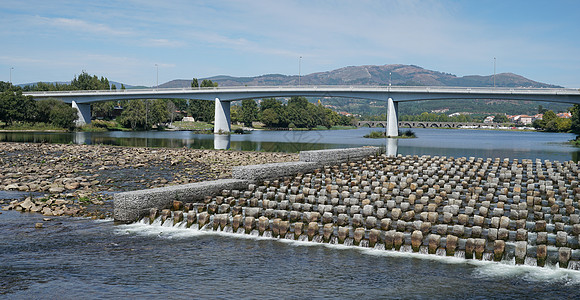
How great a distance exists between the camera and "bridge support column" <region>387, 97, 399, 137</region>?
95.2 m

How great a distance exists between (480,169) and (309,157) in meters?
10.8

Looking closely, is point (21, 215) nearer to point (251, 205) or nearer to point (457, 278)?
point (251, 205)

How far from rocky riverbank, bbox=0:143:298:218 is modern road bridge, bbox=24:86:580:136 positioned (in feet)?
165

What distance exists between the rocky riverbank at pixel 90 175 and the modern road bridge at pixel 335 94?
5029cm

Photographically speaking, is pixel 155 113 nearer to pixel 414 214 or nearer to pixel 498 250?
pixel 414 214

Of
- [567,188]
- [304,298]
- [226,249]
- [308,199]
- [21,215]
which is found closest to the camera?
[304,298]

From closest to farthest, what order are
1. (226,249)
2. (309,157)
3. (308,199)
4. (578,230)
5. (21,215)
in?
(226,249)
(578,230)
(21,215)
(308,199)
(309,157)

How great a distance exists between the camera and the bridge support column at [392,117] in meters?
95.2

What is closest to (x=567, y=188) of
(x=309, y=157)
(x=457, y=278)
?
(x=309, y=157)

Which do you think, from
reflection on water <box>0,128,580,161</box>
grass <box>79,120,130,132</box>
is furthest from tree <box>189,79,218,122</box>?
reflection on water <box>0,128,580,161</box>

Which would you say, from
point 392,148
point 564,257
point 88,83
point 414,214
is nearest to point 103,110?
point 88,83

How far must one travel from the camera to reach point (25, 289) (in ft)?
40.1

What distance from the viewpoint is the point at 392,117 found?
97.8 m

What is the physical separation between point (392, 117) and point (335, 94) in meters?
12.2
